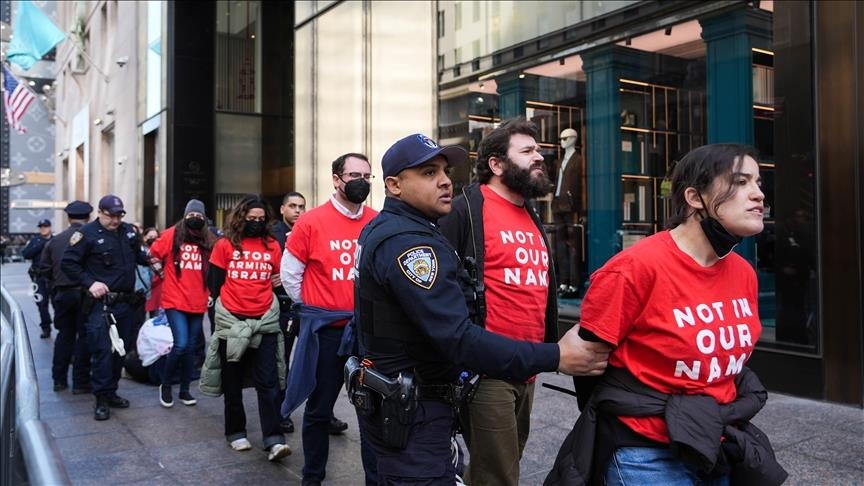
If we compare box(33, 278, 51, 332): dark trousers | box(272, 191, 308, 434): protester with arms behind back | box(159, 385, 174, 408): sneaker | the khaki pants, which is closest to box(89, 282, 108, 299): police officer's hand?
box(159, 385, 174, 408): sneaker

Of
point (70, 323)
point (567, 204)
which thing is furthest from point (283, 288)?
point (567, 204)

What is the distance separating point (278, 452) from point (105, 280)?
3086 mm

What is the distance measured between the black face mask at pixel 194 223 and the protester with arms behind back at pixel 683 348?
5469 mm

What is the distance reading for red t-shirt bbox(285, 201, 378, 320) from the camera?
4.54m

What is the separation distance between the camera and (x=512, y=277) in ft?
10.7

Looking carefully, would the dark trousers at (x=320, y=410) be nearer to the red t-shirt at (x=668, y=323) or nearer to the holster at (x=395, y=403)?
the holster at (x=395, y=403)

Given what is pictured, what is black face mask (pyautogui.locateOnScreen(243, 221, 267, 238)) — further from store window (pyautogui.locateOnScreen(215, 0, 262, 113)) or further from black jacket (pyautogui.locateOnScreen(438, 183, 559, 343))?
store window (pyautogui.locateOnScreen(215, 0, 262, 113))

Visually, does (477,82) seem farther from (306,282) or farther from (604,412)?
(604,412)

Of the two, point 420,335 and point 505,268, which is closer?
point 420,335

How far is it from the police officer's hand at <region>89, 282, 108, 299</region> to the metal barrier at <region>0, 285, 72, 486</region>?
2793 mm

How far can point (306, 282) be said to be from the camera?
4668 mm

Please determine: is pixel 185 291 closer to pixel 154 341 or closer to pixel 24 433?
pixel 154 341

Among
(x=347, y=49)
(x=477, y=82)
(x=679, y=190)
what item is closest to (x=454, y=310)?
(x=679, y=190)

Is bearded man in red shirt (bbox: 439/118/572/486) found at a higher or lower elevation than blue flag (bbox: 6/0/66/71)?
lower
